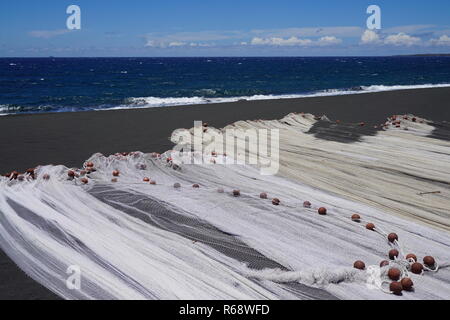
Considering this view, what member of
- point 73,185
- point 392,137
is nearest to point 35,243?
point 73,185

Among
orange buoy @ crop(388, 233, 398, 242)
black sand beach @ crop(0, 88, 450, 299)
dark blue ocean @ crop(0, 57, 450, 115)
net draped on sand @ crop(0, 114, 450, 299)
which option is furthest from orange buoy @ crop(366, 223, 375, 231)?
dark blue ocean @ crop(0, 57, 450, 115)

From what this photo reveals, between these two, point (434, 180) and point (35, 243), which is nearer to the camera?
point (35, 243)

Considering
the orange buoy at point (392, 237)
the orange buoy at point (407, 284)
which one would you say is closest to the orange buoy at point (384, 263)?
the orange buoy at point (407, 284)

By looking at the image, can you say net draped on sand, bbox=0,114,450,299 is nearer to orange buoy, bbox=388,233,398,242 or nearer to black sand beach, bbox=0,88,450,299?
orange buoy, bbox=388,233,398,242

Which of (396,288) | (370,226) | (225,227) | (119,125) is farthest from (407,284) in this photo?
(119,125)

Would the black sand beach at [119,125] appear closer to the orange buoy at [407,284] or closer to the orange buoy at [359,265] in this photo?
the orange buoy at [359,265]

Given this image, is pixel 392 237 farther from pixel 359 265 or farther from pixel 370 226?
pixel 359 265

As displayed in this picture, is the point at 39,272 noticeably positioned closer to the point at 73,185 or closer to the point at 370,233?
the point at 73,185
